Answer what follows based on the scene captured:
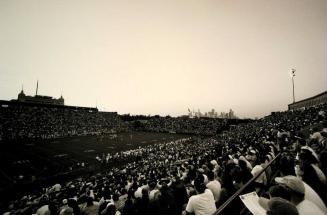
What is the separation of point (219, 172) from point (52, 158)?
28.0m

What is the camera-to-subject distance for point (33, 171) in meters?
22.6

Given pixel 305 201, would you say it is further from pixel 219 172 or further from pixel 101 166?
pixel 101 166

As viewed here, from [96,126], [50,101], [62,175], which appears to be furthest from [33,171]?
[50,101]

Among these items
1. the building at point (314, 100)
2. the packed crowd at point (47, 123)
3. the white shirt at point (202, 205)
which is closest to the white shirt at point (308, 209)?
the white shirt at point (202, 205)

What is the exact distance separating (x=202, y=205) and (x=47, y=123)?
2322 inches

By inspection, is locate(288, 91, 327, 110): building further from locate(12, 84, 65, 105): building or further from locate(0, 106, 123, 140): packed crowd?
locate(12, 84, 65, 105): building

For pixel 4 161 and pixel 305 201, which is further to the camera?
pixel 4 161

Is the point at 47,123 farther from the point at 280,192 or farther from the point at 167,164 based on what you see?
the point at 280,192

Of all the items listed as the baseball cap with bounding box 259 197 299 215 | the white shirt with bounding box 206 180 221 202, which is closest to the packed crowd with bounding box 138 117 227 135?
the white shirt with bounding box 206 180 221 202

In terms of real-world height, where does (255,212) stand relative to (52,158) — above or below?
above

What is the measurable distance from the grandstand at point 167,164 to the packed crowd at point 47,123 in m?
0.20

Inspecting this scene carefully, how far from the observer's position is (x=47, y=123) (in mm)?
53625

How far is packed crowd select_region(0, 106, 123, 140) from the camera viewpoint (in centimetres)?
4559

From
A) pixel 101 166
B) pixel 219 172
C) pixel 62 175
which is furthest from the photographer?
pixel 101 166
